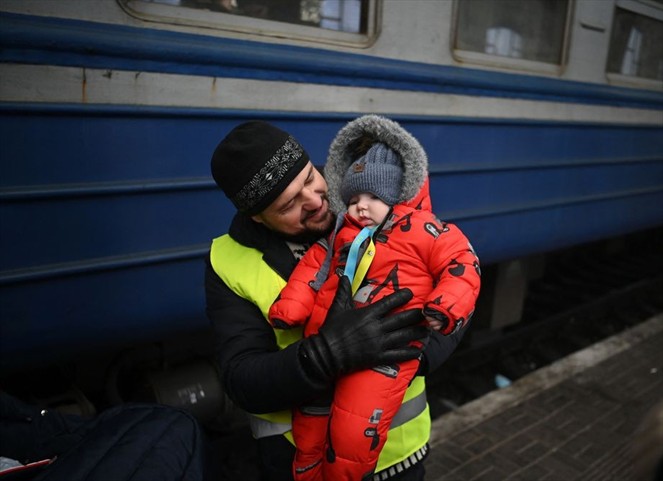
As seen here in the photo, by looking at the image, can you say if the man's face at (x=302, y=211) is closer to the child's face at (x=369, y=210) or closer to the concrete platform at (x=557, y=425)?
the child's face at (x=369, y=210)


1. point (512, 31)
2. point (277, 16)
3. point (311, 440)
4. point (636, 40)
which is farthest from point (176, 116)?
point (636, 40)

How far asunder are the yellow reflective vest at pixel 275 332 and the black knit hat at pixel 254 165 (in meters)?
0.14

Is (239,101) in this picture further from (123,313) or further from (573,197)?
(573,197)

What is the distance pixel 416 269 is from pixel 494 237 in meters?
1.93

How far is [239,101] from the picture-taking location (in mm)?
1990

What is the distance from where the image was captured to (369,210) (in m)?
1.29

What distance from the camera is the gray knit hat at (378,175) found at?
1262 mm

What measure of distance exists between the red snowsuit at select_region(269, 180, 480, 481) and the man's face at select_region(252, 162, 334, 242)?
0.27 ft

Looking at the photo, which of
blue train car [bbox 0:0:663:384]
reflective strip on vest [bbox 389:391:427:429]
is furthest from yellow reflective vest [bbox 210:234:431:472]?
blue train car [bbox 0:0:663:384]

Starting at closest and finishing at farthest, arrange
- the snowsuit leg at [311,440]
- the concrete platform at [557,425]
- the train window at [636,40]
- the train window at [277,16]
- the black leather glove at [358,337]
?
1. the black leather glove at [358,337]
2. the snowsuit leg at [311,440]
3. the train window at [277,16]
4. the concrete platform at [557,425]
5. the train window at [636,40]

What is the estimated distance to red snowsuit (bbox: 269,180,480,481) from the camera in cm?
116

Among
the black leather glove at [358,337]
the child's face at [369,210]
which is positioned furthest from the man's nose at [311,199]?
the black leather glove at [358,337]

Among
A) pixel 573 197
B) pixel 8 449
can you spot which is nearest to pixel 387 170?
pixel 8 449

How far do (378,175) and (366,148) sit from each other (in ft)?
0.48
